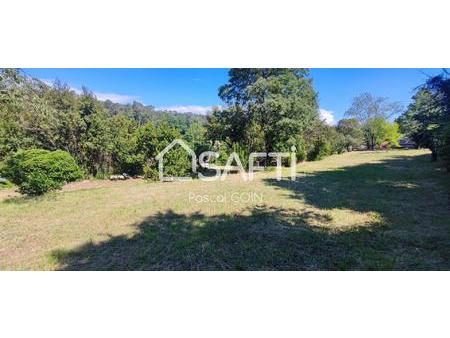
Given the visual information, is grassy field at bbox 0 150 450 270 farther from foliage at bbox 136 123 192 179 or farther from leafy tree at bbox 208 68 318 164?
leafy tree at bbox 208 68 318 164

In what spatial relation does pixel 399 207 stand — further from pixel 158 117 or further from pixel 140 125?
pixel 158 117

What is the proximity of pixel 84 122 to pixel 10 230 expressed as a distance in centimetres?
720

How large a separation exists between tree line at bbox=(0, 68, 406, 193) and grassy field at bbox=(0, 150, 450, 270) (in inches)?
137

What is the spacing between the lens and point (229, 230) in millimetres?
4863

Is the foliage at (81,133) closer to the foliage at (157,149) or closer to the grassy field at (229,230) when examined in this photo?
the foliage at (157,149)

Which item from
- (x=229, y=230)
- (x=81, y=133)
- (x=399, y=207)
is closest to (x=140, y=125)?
(x=81, y=133)

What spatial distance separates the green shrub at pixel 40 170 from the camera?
25.5 feet

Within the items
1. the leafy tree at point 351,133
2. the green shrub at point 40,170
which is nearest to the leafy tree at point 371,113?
the leafy tree at point 351,133

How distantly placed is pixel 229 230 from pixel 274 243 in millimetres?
999
